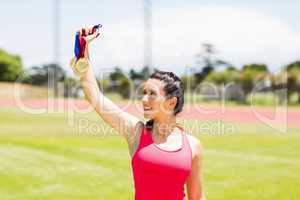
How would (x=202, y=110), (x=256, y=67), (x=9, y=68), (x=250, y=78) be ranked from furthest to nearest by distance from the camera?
(x=9, y=68) → (x=256, y=67) → (x=250, y=78) → (x=202, y=110)

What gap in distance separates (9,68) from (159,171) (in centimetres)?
9033

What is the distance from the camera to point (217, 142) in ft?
57.0

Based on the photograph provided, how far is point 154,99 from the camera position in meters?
Answer: 3.31

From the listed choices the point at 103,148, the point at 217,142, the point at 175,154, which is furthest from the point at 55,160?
the point at 175,154

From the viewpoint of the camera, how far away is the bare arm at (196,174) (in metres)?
3.40

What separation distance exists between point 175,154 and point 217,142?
14331 millimetres

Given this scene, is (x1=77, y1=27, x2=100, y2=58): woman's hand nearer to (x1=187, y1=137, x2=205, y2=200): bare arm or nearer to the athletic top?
the athletic top

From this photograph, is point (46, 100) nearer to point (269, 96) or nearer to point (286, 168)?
point (269, 96)

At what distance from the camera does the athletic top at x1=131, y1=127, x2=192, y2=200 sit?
126 inches

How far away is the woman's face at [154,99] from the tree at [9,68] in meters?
87.8

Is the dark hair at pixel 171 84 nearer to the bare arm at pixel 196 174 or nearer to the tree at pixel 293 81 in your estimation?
the bare arm at pixel 196 174

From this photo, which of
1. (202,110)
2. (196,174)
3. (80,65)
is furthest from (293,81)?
(80,65)

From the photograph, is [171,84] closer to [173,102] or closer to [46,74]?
[173,102]

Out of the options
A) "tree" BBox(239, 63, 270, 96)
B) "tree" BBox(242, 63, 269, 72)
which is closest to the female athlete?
"tree" BBox(239, 63, 270, 96)
